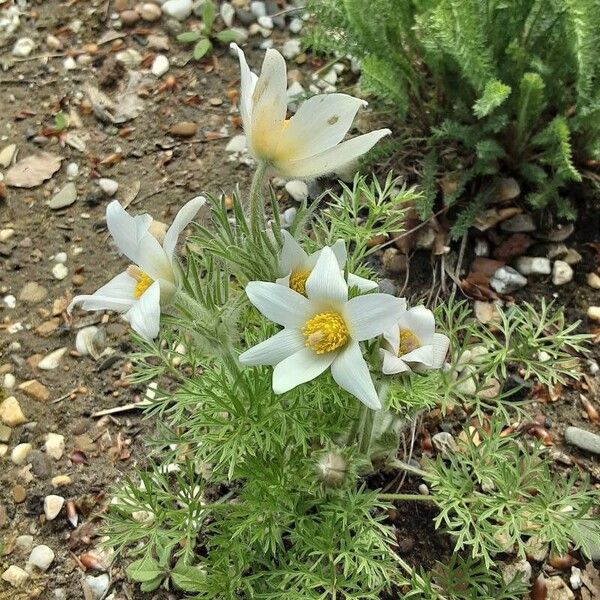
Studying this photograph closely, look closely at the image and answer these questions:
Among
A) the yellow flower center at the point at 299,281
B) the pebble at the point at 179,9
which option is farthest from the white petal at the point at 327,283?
the pebble at the point at 179,9

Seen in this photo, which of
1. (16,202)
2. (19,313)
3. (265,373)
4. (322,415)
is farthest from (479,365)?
(16,202)

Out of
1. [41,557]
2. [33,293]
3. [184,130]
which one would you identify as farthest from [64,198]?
[41,557]

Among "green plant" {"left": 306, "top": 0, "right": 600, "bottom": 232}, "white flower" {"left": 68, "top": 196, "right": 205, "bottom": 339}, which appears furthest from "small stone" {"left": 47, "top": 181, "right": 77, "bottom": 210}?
"white flower" {"left": 68, "top": 196, "right": 205, "bottom": 339}

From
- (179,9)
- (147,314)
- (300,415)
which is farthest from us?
(179,9)

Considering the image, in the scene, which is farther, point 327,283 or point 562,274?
point 562,274

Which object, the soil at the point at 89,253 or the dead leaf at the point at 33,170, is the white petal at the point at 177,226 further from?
the dead leaf at the point at 33,170

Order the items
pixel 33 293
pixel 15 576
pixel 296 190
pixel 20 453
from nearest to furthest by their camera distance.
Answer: pixel 15 576 → pixel 20 453 → pixel 33 293 → pixel 296 190

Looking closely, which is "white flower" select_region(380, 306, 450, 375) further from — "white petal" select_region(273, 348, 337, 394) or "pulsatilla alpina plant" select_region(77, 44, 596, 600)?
"white petal" select_region(273, 348, 337, 394)

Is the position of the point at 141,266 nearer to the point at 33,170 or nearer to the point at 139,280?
the point at 139,280
